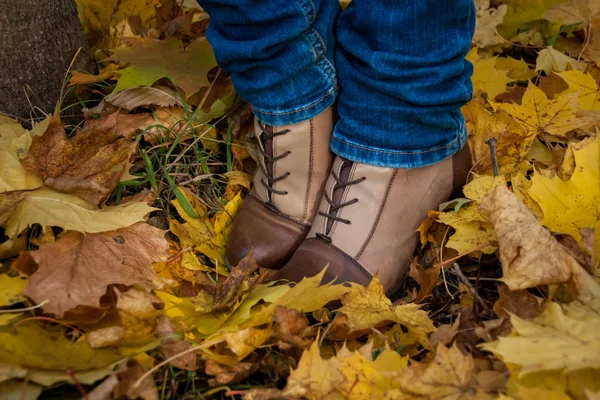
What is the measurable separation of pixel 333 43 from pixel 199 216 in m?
0.47

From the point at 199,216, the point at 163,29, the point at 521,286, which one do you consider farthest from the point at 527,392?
the point at 163,29

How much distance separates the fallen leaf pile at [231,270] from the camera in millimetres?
777

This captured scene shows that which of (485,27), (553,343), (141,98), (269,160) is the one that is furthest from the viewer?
(485,27)

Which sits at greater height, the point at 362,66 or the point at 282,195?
the point at 362,66

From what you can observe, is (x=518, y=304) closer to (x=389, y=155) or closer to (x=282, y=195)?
(x=389, y=155)

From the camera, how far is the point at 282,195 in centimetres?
118

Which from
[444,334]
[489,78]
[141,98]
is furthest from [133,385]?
[489,78]

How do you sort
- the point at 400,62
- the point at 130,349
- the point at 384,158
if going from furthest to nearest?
1. the point at 384,158
2. the point at 400,62
3. the point at 130,349

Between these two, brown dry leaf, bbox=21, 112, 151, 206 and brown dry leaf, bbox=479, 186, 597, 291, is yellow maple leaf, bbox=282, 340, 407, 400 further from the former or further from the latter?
brown dry leaf, bbox=21, 112, 151, 206

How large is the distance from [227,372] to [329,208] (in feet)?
1.36

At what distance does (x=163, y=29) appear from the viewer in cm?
156

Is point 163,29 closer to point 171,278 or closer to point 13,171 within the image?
point 13,171

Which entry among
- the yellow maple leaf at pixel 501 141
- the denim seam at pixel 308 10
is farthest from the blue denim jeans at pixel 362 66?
the yellow maple leaf at pixel 501 141

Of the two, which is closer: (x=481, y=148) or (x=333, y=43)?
(x=333, y=43)
